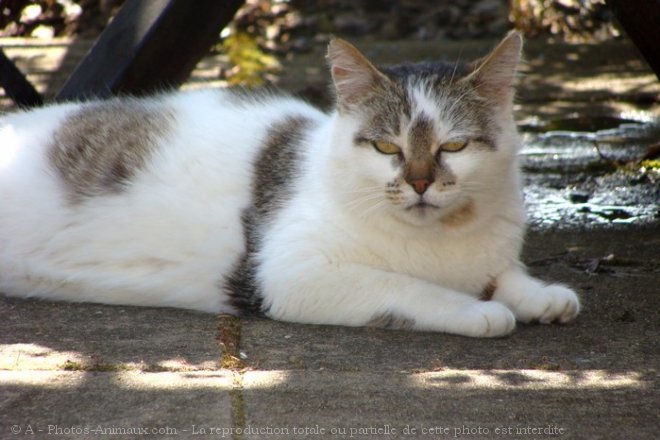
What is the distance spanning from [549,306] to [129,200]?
1.71 metres

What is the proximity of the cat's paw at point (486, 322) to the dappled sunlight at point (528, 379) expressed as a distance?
400 millimetres

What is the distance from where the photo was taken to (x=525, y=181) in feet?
18.0

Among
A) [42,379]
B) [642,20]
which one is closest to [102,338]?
[42,379]

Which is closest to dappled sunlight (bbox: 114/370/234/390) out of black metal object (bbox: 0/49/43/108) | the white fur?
the white fur

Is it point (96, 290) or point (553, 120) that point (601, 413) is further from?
point (553, 120)

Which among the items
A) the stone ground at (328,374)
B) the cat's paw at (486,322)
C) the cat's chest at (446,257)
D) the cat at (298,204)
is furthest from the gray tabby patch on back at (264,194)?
the cat's paw at (486,322)

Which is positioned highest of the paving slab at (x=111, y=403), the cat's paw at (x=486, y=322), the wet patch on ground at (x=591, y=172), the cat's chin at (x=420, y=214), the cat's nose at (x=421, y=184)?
the paving slab at (x=111, y=403)

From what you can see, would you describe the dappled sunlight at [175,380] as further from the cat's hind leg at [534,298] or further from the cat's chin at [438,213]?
the cat's hind leg at [534,298]

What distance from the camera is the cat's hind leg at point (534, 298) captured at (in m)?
3.54

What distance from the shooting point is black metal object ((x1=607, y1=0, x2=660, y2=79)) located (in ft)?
12.9

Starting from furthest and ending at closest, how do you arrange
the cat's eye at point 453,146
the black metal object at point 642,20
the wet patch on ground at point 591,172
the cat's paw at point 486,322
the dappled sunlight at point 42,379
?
the wet patch on ground at point 591,172 → the black metal object at point 642,20 → the cat's eye at point 453,146 → the cat's paw at point 486,322 → the dappled sunlight at point 42,379

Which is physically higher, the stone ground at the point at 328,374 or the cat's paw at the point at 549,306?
the stone ground at the point at 328,374

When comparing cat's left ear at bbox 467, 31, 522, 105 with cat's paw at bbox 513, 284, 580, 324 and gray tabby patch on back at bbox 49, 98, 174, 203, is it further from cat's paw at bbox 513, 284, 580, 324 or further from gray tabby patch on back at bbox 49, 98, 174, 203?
gray tabby patch on back at bbox 49, 98, 174, 203

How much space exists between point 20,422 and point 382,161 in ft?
5.13
